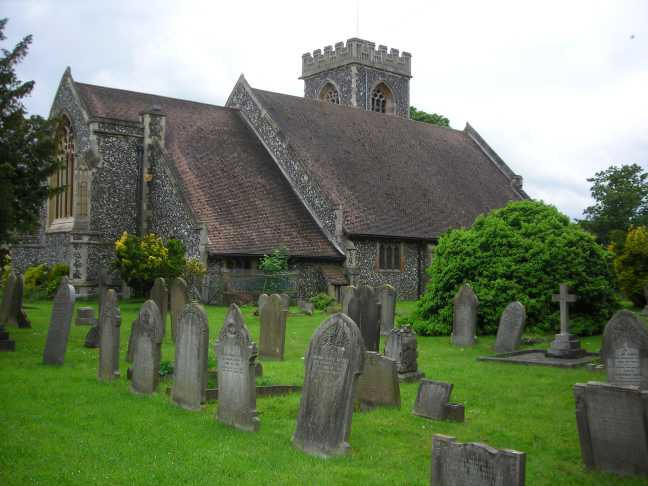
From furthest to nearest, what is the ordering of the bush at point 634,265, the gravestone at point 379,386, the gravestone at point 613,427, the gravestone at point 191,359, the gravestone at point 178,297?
the bush at point 634,265
the gravestone at point 178,297
the gravestone at point 379,386
the gravestone at point 191,359
the gravestone at point 613,427

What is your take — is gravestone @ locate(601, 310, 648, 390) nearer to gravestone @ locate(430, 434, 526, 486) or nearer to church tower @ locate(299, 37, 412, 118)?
gravestone @ locate(430, 434, 526, 486)

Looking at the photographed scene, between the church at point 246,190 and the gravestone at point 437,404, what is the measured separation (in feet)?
52.0

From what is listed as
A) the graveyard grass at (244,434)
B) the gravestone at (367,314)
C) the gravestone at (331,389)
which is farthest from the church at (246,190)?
the gravestone at (331,389)

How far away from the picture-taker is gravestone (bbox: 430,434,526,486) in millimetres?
4980

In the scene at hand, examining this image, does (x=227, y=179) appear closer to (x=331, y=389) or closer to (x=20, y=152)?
(x=20, y=152)

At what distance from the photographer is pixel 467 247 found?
17672mm

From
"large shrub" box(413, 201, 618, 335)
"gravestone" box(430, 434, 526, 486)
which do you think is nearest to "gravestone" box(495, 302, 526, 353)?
"large shrub" box(413, 201, 618, 335)

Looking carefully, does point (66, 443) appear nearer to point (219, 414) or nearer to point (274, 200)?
point (219, 414)

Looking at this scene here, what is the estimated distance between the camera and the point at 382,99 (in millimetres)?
42344

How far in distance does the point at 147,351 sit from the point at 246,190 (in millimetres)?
17953

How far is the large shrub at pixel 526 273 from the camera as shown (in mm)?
16703

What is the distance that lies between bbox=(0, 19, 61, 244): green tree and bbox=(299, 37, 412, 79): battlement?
2691 centimetres

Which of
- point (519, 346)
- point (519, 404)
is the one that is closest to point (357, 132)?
point (519, 346)

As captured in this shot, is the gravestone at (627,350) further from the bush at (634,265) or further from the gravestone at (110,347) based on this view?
the bush at (634,265)
